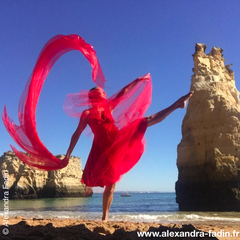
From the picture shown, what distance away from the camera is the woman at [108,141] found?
3389 millimetres

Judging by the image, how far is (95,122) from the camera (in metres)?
3.56

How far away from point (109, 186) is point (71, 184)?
32.0 metres

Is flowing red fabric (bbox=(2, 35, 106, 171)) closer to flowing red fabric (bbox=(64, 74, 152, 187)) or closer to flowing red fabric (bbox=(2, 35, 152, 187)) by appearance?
flowing red fabric (bbox=(2, 35, 152, 187))

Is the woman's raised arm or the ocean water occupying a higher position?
the woman's raised arm

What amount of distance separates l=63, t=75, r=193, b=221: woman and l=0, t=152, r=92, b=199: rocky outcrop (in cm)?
2789

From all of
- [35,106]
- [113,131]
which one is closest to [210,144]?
[113,131]

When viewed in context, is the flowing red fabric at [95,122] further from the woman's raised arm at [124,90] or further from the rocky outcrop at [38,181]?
the rocky outcrop at [38,181]

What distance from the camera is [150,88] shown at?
13.0 feet

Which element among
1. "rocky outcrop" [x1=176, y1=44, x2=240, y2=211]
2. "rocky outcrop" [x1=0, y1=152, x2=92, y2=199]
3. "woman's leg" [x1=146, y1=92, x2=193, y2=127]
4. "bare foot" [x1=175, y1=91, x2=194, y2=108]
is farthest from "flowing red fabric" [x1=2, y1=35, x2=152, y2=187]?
"rocky outcrop" [x1=0, y1=152, x2=92, y2=199]

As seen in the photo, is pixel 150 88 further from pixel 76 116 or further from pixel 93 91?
pixel 76 116

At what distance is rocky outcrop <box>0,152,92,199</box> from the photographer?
96.2ft

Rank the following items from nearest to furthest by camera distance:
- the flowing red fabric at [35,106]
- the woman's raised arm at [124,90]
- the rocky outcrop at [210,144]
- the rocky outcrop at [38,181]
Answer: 1. the flowing red fabric at [35,106]
2. the woman's raised arm at [124,90]
3. the rocky outcrop at [210,144]
4. the rocky outcrop at [38,181]

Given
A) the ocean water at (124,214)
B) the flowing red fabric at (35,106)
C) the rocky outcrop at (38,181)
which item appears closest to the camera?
the flowing red fabric at (35,106)

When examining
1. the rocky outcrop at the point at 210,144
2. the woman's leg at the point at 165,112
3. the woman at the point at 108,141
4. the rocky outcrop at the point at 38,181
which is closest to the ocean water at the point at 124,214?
the rocky outcrop at the point at 210,144
